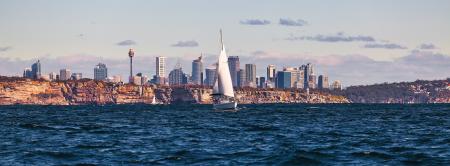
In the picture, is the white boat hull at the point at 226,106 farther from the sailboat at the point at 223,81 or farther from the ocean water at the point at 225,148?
the ocean water at the point at 225,148

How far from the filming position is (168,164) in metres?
48.8

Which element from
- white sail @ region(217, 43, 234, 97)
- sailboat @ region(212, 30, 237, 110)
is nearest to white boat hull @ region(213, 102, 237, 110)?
sailboat @ region(212, 30, 237, 110)

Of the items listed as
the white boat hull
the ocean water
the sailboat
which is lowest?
the ocean water

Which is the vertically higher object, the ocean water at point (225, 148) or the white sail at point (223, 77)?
the white sail at point (223, 77)

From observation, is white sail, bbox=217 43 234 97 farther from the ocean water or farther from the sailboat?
the ocean water

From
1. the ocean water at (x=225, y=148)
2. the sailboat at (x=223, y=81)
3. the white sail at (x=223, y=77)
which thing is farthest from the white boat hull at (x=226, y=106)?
the ocean water at (x=225, y=148)

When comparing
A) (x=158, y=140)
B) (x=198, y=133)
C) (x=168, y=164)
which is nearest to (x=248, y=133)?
(x=198, y=133)

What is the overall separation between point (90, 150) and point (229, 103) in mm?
121921

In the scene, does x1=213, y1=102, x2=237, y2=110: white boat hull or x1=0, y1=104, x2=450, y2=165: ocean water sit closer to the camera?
x1=0, y1=104, x2=450, y2=165: ocean water

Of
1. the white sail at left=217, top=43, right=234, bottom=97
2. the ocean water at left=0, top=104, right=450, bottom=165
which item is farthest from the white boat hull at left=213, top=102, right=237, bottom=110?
the ocean water at left=0, top=104, right=450, bottom=165

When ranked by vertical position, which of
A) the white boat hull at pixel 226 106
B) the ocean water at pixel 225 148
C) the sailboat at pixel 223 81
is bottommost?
the ocean water at pixel 225 148

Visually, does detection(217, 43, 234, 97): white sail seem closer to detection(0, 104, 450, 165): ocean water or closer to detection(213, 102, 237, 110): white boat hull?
detection(213, 102, 237, 110): white boat hull

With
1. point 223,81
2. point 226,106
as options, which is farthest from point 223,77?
point 226,106

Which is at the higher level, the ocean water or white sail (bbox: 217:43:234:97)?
white sail (bbox: 217:43:234:97)
